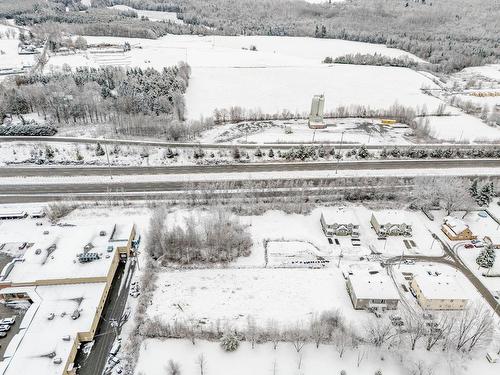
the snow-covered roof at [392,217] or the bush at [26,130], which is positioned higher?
the bush at [26,130]

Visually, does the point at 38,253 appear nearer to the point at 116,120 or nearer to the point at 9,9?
the point at 116,120

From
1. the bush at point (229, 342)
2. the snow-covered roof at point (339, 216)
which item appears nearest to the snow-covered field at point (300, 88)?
the snow-covered roof at point (339, 216)

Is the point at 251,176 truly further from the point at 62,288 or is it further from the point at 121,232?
the point at 62,288

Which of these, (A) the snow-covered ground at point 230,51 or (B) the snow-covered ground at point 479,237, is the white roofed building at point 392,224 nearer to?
(B) the snow-covered ground at point 479,237

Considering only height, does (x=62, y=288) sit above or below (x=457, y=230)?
below

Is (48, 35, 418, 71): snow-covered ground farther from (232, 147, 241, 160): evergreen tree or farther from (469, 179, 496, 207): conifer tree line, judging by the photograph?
(469, 179, 496, 207): conifer tree line

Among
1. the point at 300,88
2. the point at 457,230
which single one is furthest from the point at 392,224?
the point at 300,88

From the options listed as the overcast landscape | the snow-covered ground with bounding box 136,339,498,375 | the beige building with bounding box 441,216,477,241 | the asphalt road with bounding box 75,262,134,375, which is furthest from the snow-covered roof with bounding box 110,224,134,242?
the beige building with bounding box 441,216,477,241
